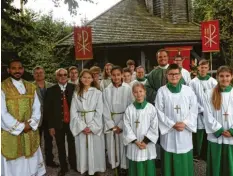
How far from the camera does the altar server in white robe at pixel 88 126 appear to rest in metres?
5.16

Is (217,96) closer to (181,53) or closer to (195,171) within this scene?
(195,171)

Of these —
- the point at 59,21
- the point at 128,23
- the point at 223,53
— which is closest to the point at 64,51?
the point at 128,23

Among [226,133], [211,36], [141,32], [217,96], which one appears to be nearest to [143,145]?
[226,133]

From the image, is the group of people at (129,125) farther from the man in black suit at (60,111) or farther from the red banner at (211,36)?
the red banner at (211,36)

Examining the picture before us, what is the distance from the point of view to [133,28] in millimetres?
15281

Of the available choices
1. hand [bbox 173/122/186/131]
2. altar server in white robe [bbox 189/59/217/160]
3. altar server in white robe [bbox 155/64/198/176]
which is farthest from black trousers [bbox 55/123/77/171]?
altar server in white robe [bbox 189/59/217/160]

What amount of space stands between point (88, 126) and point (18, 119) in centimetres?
115

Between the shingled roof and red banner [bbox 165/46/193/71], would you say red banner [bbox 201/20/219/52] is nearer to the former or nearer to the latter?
red banner [bbox 165/46/193/71]

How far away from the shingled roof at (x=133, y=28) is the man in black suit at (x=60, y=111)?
27.1 ft

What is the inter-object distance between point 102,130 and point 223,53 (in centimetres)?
1438

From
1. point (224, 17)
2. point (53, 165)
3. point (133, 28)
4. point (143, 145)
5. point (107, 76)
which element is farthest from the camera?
point (224, 17)

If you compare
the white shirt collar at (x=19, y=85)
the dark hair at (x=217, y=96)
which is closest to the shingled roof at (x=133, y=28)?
the white shirt collar at (x=19, y=85)

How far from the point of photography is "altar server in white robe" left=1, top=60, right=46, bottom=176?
4582mm

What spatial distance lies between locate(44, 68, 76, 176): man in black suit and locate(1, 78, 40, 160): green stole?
31.5 inches
